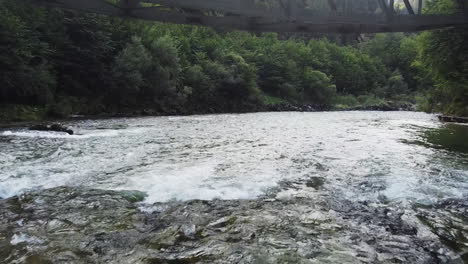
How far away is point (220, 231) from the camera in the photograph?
5984mm

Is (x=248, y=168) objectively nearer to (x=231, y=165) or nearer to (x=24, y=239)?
(x=231, y=165)

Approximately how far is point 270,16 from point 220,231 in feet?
26.7

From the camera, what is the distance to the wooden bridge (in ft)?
35.0

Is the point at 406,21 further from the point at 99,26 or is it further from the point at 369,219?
the point at 99,26

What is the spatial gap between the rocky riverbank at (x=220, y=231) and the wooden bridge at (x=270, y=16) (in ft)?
19.2

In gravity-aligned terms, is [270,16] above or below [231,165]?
above

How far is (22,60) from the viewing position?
84.4 feet

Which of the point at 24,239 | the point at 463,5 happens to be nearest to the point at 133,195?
the point at 24,239

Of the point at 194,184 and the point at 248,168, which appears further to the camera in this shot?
the point at 248,168

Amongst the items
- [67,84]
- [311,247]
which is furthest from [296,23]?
[67,84]

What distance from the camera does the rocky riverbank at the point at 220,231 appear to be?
5.06 metres

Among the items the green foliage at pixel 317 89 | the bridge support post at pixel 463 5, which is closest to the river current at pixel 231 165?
the bridge support post at pixel 463 5

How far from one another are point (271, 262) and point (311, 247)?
786 millimetres

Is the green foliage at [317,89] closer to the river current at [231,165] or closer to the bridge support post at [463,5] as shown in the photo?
the river current at [231,165]
